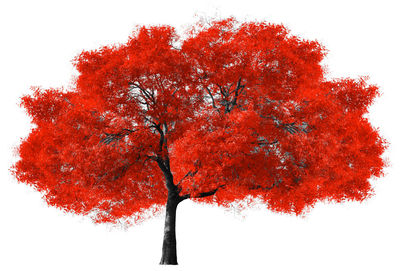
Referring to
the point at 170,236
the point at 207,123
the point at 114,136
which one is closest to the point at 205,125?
the point at 207,123

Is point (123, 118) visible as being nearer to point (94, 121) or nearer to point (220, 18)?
point (94, 121)

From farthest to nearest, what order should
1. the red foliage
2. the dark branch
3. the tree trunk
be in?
1. the tree trunk
2. the dark branch
3. the red foliage

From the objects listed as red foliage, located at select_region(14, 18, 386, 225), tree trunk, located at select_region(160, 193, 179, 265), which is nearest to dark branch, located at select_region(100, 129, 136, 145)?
red foliage, located at select_region(14, 18, 386, 225)

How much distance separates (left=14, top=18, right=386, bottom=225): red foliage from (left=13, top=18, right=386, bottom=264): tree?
0.14 ft

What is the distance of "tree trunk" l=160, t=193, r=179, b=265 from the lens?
17.0 meters

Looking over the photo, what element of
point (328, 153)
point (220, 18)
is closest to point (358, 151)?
point (328, 153)

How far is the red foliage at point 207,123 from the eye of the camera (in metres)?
14.5

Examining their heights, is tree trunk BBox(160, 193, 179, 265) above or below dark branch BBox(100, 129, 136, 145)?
below

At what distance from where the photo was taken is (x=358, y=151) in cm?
1612

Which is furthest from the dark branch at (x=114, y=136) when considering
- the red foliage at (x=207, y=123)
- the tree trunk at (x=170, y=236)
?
the tree trunk at (x=170, y=236)

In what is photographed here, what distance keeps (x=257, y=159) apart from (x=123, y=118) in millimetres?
5148

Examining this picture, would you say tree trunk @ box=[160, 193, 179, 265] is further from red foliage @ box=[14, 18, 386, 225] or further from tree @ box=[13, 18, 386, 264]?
red foliage @ box=[14, 18, 386, 225]

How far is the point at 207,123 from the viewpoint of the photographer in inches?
571

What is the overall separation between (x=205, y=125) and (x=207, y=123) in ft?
0.31
